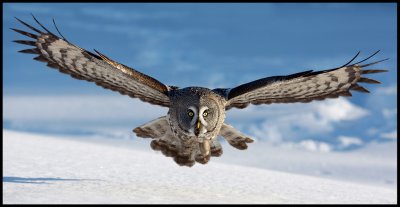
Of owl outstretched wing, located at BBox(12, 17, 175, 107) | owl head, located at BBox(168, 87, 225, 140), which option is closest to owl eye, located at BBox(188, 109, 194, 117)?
owl head, located at BBox(168, 87, 225, 140)

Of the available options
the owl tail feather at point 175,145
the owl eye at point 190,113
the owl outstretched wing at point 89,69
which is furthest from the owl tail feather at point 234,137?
the owl eye at point 190,113

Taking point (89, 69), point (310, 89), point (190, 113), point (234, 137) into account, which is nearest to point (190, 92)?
point (190, 113)

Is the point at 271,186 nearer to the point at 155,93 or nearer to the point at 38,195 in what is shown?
the point at 155,93

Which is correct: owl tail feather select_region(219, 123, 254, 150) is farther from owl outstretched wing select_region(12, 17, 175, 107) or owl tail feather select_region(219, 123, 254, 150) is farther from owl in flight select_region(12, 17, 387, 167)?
owl outstretched wing select_region(12, 17, 175, 107)

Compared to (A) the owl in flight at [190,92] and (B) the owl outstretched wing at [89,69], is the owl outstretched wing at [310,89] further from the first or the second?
(B) the owl outstretched wing at [89,69]

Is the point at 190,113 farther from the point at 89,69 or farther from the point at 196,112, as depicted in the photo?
the point at 89,69

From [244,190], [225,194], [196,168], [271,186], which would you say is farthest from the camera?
[196,168]

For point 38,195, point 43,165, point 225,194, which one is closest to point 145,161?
point 43,165
